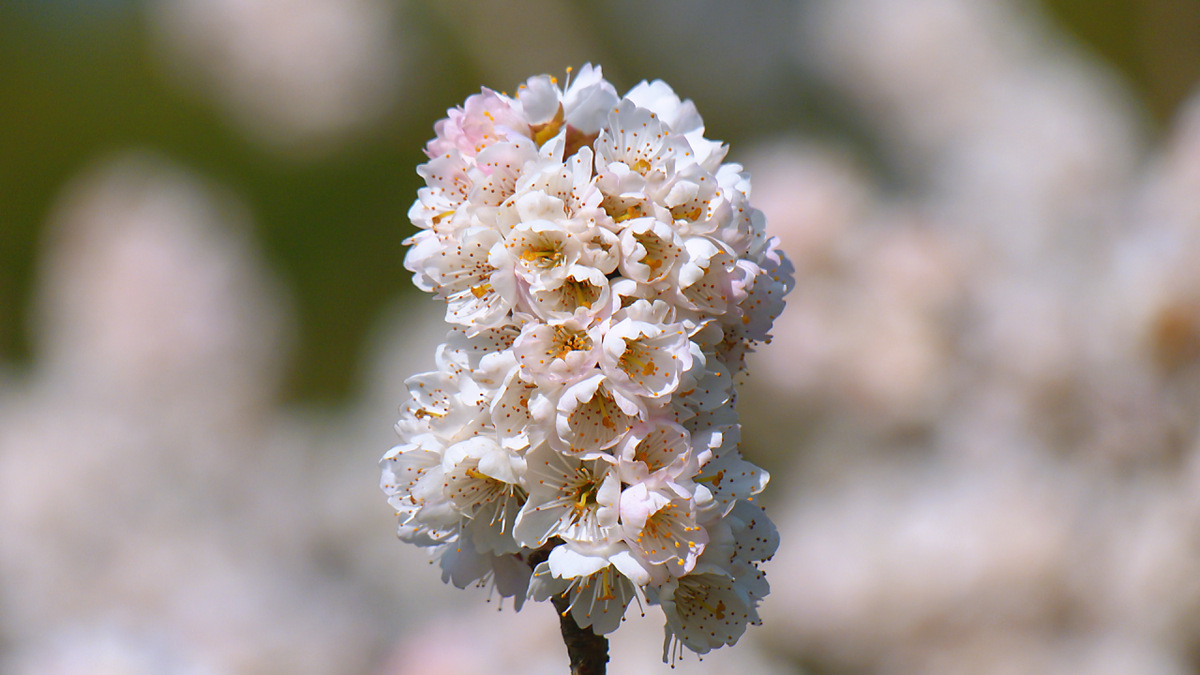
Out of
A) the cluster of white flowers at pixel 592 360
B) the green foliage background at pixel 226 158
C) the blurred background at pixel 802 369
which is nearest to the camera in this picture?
the cluster of white flowers at pixel 592 360

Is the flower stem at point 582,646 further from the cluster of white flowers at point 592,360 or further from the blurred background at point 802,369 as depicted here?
the blurred background at point 802,369

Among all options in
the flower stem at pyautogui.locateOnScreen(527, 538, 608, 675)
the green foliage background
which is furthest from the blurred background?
the flower stem at pyautogui.locateOnScreen(527, 538, 608, 675)

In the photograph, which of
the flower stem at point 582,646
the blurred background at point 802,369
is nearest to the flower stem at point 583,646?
the flower stem at point 582,646

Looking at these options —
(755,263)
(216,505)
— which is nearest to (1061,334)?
(755,263)

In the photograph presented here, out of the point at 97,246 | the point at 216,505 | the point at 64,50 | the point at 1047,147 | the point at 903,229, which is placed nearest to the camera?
the point at 903,229

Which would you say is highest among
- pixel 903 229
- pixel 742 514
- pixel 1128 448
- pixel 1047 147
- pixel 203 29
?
pixel 203 29

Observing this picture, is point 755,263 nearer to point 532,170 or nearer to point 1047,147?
point 532,170
